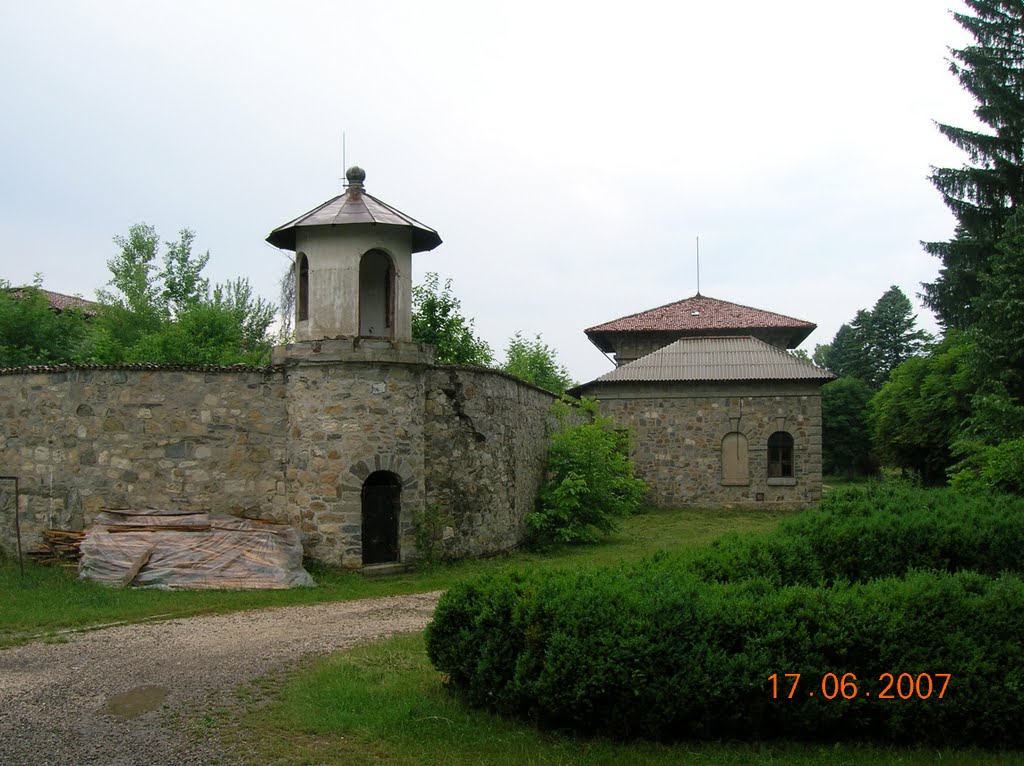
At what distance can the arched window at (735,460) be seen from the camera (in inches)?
971

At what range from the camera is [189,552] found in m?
12.1

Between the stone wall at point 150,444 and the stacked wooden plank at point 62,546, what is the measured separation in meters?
0.24

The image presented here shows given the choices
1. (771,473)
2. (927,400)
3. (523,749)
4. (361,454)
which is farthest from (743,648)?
(927,400)

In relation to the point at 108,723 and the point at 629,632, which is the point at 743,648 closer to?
the point at 629,632

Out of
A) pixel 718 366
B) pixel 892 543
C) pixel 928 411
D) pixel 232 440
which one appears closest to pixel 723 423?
pixel 718 366

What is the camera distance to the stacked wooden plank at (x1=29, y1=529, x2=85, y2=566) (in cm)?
1278

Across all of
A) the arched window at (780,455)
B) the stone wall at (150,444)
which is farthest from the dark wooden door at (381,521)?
the arched window at (780,455)

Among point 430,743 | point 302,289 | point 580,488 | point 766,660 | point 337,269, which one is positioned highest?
point 337,269

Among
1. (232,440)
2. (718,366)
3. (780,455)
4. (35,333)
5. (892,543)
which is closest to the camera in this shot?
(892,543)

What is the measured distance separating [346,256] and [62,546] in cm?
577

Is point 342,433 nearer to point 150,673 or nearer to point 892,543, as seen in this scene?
point 150,673

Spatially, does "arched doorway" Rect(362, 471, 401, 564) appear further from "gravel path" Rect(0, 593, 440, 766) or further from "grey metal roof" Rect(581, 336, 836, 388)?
"grey metal roof" Rect(581, 336, 836, 388)

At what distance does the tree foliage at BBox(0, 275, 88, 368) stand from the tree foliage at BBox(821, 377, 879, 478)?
3419 centimetres

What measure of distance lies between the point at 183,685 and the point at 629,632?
369 cm
